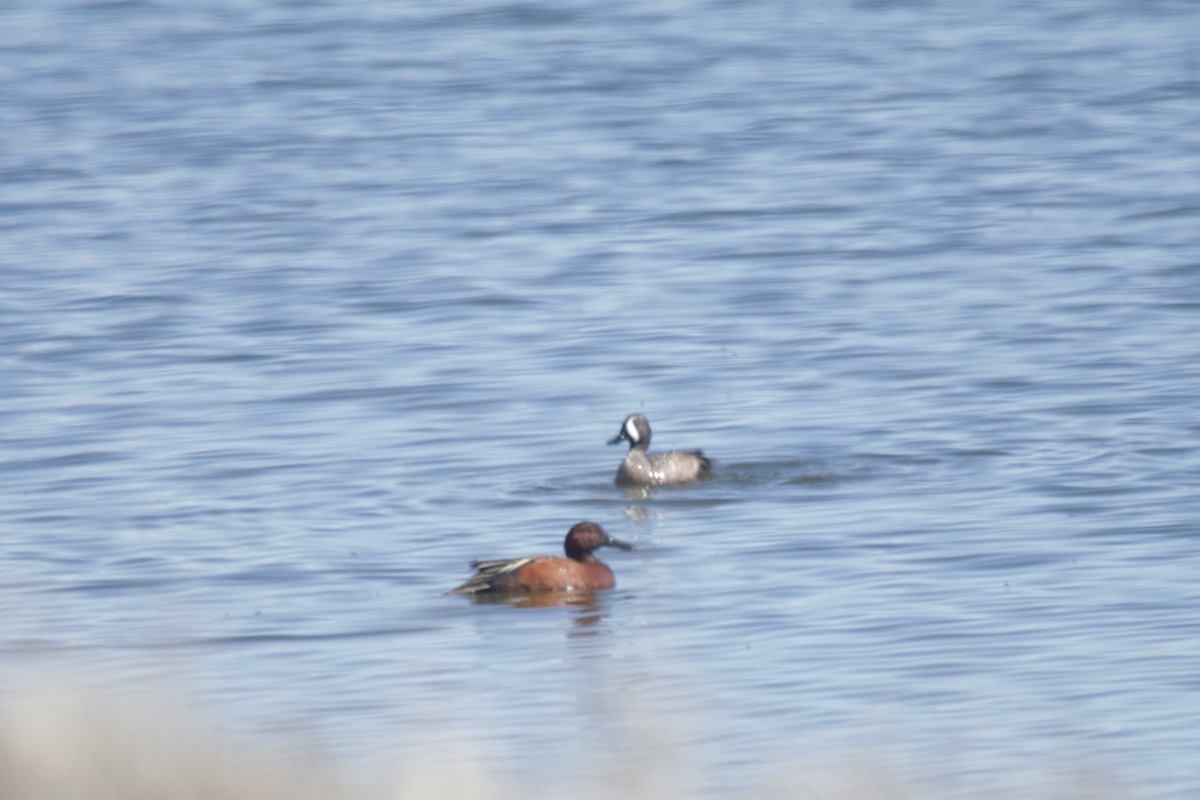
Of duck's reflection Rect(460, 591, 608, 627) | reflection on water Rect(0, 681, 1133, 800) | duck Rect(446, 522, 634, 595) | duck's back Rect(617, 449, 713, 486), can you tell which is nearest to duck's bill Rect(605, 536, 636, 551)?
duck Rect(446, 522, 634, 595)

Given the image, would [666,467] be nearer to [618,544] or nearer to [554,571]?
[618,544]

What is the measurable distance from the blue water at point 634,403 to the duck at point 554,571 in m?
0.14

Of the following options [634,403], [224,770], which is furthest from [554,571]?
[224,770]

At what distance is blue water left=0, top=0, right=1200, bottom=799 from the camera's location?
9453mm

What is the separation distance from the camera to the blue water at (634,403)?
9453mm

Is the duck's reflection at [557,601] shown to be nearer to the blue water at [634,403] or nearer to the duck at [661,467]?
the blue water at [634,403]

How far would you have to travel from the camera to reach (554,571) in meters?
11.5

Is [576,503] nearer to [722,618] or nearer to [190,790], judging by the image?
[722,618]

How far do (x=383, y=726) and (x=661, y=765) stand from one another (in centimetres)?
352

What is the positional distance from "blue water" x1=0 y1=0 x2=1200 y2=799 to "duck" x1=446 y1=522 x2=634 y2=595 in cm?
14

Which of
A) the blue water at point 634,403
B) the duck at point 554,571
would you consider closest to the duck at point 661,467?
the blue water at point 634,403

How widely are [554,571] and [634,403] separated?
533 cm

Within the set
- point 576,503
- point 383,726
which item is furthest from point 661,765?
point 576,503

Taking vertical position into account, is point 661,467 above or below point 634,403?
above
